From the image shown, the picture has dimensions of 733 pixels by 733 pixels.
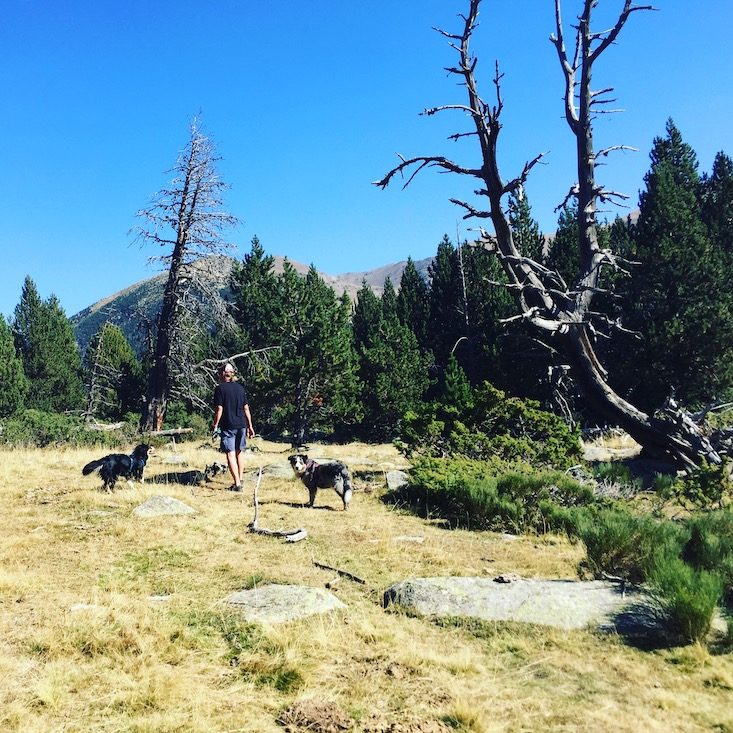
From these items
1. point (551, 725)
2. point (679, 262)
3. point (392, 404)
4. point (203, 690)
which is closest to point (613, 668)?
point (551, 725)

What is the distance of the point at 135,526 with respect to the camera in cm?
668

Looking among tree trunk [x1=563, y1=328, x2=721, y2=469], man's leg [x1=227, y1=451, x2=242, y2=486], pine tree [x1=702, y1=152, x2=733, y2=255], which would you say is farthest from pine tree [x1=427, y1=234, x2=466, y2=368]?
man's leg [x1=227, y1=451, x2=242, y2=486]

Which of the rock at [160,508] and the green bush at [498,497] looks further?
the green bush at [498,497]

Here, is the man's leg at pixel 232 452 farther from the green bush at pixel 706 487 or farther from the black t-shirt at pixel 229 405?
the green bush at pixel 706 487

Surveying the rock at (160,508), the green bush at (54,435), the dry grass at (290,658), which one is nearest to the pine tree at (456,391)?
the dry grass at (290,658)

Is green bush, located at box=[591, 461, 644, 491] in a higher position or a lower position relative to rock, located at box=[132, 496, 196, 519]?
lower

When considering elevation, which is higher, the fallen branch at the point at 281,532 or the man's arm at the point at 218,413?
the man's arm at the point at 218,413

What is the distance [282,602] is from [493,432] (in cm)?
741

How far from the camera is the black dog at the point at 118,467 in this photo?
8.64 meters

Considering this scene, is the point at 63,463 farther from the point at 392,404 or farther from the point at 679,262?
the point at 679,262

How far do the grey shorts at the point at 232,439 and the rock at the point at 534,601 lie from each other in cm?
495

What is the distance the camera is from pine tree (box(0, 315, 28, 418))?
1081 inches

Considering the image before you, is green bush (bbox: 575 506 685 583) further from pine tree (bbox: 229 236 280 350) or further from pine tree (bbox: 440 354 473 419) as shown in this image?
pine tree (bbox: 229 236 280 350)

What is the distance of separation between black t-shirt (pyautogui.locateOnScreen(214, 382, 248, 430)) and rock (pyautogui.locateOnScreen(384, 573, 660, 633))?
4922 millimetres
